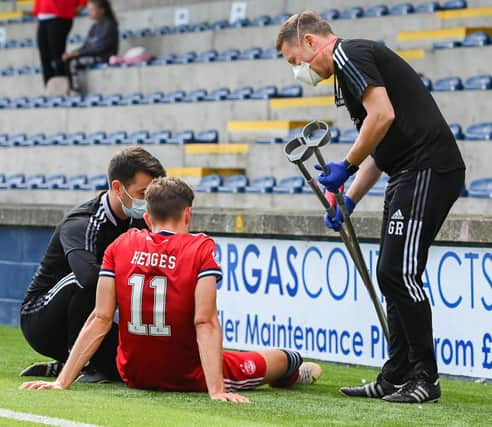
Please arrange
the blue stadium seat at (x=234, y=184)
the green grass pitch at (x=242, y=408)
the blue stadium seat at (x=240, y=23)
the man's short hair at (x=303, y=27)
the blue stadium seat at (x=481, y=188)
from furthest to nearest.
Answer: the blue stadium seat at (x=240, y=23) < the blue stadium seat at (x=234, y=184) < the blue stadium seat at (x=481, y=188) < the man's short hair at (x=303, y=27) < the green grass pitch at (x=242, y=408)

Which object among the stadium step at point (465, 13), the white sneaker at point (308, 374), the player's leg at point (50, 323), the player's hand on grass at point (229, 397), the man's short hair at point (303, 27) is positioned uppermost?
the stadium step at point (465, 13)

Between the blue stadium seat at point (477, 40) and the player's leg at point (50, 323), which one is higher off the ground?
the blue stadium seat at point (477, 40)

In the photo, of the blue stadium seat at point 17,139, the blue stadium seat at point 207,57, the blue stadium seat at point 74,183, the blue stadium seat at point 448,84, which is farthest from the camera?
the blue stadium seat at point 17,139

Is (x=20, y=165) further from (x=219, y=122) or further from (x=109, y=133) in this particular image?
(x=219, y=122)

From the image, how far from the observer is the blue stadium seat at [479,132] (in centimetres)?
880

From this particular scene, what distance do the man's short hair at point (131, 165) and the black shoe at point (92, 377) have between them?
902 mm

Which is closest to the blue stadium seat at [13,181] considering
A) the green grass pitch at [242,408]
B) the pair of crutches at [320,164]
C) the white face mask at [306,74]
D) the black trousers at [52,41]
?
the black trousers at [52,41]

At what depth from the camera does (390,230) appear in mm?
5285

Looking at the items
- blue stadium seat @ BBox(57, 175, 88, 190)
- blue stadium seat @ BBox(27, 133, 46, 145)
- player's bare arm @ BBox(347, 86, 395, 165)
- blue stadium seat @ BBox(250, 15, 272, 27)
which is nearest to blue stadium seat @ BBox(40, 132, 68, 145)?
blue stadium seat @ BBox(27, 133, 46, 145)

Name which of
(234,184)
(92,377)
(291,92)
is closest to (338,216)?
(92,377)

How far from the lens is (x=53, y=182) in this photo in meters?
11.8

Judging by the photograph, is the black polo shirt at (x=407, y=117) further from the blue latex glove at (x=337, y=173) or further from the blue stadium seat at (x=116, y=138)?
the blue stadium seat at (x=116, y=138)

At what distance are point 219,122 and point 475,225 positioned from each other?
5278mm

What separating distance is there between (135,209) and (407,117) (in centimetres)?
131
